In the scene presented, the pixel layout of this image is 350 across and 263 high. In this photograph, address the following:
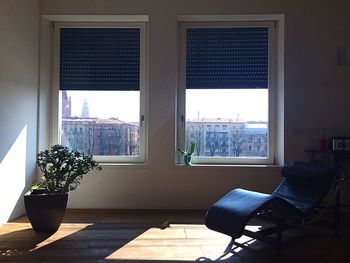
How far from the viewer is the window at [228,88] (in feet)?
14.7

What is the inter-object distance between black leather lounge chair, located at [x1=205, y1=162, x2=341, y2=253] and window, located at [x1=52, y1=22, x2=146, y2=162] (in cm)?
185

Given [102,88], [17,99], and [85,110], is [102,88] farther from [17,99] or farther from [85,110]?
[17,99]

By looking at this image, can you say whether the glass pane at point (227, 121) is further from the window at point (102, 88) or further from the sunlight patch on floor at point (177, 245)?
the sunlight patch on floor at point (177, 245)

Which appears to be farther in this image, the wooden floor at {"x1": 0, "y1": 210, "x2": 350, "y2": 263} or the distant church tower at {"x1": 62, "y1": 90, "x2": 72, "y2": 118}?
the distant church tower at {"x1": 62, "y1": 90, "x2": 72, "y2": 118}

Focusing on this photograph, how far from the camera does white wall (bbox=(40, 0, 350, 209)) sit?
4.20m

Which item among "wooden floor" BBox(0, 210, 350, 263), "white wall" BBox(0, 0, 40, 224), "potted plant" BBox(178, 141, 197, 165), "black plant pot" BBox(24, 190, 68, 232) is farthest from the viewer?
"potted plant" BBox(178, 141, 197, 165)

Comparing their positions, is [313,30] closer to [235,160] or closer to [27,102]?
[235,160]

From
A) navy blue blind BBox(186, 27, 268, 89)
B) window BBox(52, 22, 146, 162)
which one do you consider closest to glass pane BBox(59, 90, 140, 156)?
window BBox(52, 22, 146, 162)

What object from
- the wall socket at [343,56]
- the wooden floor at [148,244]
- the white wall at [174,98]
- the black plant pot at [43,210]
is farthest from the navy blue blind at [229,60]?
the black plant pot at [43,210]

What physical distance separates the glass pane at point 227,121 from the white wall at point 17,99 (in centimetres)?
207

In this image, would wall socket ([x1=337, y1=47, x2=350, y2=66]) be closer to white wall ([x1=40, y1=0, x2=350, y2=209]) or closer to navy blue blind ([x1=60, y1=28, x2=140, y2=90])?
white wall ([x1=40, y1=0, x2=350, y2=209])

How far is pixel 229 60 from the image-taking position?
14.8ft

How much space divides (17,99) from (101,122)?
1.14m

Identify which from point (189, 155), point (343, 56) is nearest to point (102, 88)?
point (189, 155)
